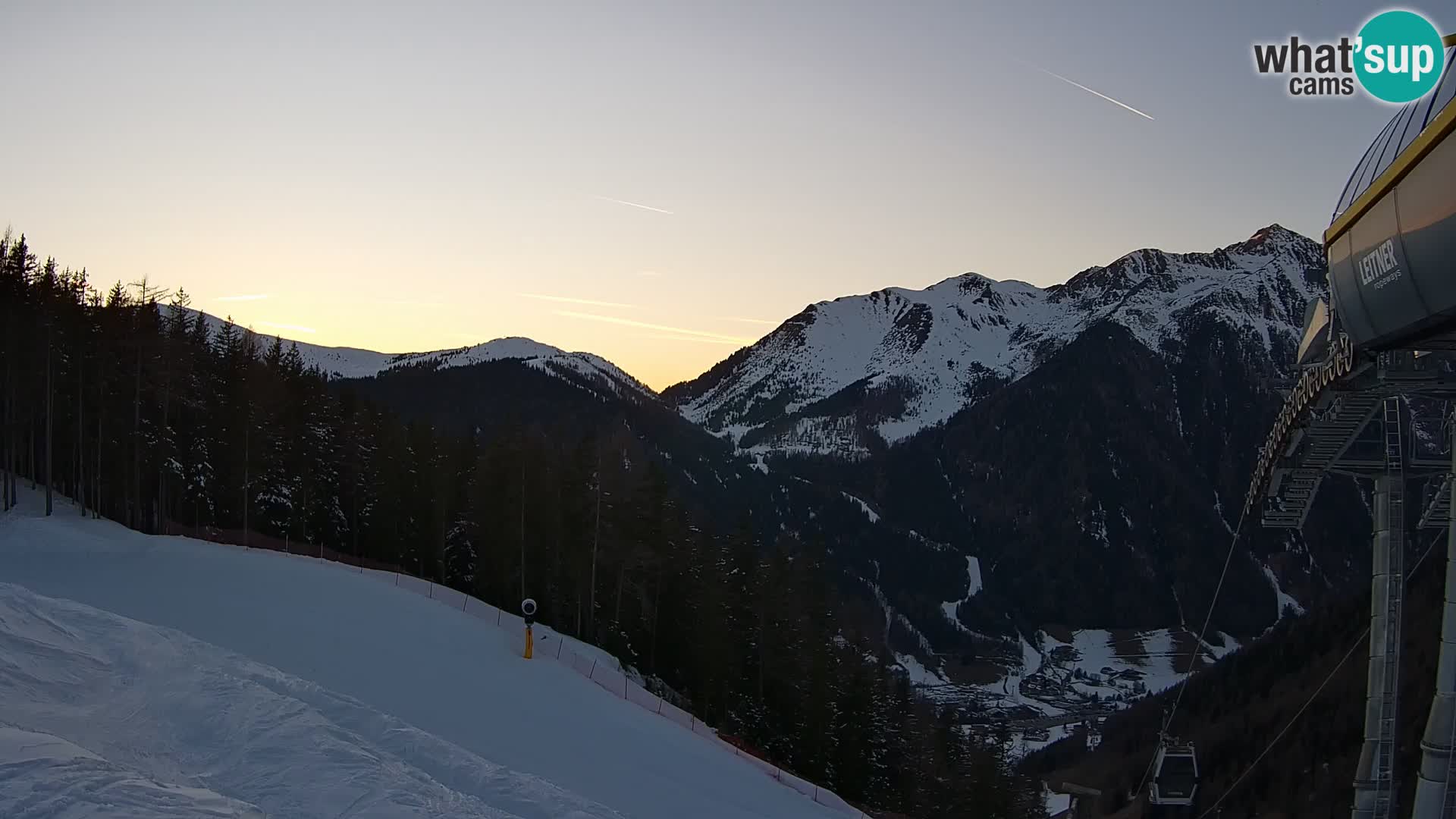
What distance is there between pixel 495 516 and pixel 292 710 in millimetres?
32842

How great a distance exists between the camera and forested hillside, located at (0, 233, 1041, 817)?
39750 millimetres

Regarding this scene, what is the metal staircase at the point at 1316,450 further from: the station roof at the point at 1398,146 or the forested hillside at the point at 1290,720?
the forested hillside at the point at 1290,720

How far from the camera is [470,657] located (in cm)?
2230

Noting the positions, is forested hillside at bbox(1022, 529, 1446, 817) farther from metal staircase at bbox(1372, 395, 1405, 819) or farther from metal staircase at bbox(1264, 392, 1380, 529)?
metal staircase at bbox(1372, 395, 1405, 819)

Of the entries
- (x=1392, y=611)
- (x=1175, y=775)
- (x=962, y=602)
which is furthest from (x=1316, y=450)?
(x=962, y=602)

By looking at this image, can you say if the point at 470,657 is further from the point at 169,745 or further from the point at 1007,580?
the point at 1007,580

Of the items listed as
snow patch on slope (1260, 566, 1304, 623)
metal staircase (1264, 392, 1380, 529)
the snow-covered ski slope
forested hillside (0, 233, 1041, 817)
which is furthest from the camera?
snow patch on slope (1260, 566, 1304, 623)

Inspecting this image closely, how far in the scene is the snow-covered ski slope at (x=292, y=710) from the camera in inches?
364

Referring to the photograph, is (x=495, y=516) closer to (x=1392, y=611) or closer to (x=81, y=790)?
(x=1392, y=611)

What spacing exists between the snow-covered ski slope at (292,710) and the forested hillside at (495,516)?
473 inches

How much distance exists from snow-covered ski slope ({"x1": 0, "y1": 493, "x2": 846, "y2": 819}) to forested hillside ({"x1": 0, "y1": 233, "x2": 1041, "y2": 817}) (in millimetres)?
12006

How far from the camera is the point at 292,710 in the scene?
38.9 feet

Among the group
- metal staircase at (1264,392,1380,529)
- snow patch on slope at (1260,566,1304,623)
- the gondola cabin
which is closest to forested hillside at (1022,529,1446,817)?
the gondola cabin

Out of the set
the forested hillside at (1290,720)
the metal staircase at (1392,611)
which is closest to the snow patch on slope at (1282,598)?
the forested hillside at (1290,720)
